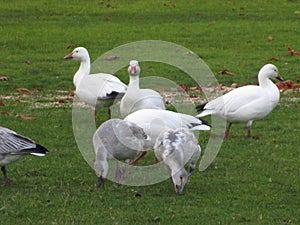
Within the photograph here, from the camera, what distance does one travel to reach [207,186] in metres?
9.91

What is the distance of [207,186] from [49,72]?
9.06 metres

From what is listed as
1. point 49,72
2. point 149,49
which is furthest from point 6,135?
point 149,49

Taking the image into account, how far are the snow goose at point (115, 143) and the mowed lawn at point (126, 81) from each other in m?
0.32

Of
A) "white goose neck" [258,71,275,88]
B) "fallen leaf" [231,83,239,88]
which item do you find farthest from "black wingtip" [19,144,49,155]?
"fallen leaf" [231,83,239,88]

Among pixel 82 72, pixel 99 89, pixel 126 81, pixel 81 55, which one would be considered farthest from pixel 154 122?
pixel 126 81

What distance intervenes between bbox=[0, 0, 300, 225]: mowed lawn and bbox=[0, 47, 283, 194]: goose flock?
1.12 feet

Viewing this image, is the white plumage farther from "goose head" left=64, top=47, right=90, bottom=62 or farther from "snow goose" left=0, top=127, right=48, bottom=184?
"goose head" left=64, top=47, right=90, bottom=62

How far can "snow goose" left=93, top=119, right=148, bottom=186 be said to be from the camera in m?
9.65

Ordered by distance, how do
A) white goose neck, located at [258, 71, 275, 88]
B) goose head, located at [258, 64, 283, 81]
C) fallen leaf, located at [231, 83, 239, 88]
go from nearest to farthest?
white goose neck, located at [258, 71, 275, 88] → goose head, located at [258, 64, 283, 81] → fallen leaf, located at [231, 83, 239, 88]

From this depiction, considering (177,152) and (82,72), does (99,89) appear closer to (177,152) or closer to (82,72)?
(82,72)

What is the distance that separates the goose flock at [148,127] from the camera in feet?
31.6

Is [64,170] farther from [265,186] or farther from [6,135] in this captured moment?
[265,186]

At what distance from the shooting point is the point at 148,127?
35.0 ft

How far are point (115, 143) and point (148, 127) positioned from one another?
3.33ft
